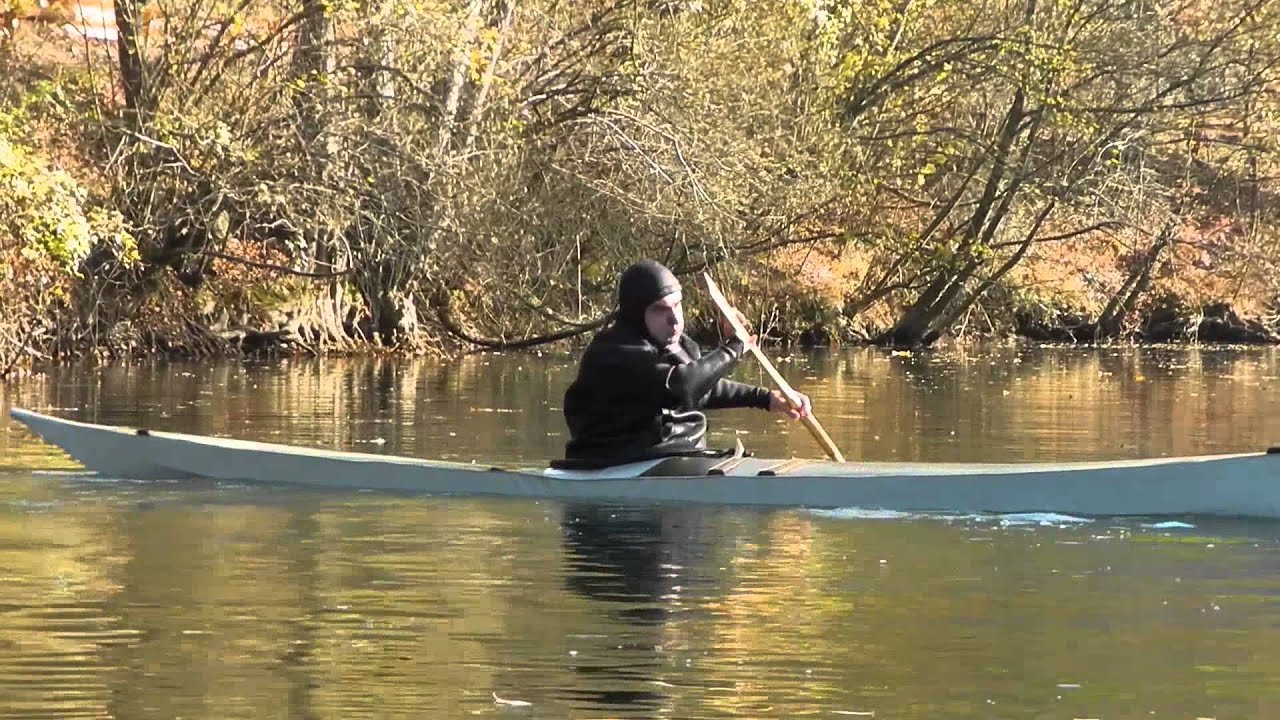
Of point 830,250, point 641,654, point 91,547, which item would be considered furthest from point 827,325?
point 641,654

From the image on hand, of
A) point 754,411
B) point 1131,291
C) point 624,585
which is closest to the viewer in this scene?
point 624,585

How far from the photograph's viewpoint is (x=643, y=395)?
1190cm

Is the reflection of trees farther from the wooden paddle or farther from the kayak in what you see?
the wooden paddle

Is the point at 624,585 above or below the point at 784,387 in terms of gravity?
below

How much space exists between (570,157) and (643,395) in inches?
550

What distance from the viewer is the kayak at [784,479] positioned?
1130cm

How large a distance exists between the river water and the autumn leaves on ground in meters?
8.63

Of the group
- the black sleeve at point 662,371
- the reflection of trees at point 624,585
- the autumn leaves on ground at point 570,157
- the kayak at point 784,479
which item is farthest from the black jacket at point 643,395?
the autumn leaves on ground at point 570,157

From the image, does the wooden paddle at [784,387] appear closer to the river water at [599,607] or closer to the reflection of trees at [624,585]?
the river water at [599,607]

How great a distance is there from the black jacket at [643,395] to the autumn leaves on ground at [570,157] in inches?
373

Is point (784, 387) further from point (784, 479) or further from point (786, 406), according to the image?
point (784, 479)

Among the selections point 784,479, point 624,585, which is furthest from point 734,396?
point 624,585

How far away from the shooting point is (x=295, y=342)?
27594 millimetres

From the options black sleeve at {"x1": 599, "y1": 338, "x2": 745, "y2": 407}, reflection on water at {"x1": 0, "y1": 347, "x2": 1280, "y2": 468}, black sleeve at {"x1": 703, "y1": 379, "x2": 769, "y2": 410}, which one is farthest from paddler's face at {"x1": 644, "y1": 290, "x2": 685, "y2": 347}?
reflection on water at {"x1": 0, "y1": 347, "x2": 1280, "y2": 468}
